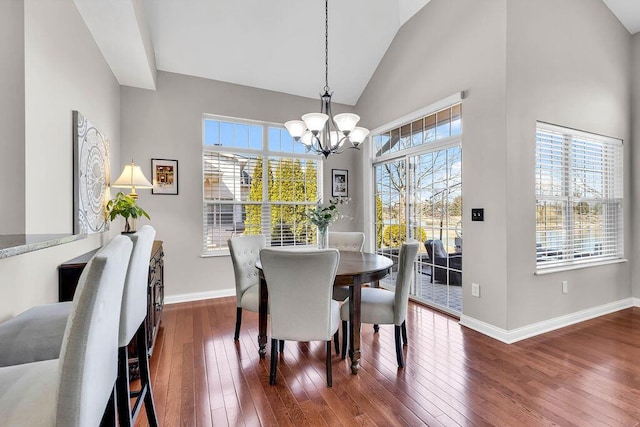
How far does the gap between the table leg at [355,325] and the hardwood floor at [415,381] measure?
3.9 inches

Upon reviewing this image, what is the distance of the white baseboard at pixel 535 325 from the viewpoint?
2848 mm

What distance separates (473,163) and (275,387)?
9.05ft

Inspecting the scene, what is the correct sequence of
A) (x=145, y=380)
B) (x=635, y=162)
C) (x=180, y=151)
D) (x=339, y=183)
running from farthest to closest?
(x=339, y=183) < (x=180, y=151) < (x=635, y=162) < (x=145, y=380)

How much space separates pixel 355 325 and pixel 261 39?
11.8 ft

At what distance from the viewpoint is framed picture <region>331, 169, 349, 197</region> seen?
5.05 meters

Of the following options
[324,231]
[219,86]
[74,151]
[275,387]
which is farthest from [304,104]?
[275,387]

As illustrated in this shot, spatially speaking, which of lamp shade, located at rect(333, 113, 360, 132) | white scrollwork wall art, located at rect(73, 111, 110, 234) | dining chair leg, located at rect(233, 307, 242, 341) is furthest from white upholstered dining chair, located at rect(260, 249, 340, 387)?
white scrollwork wall art, located at rect(73, 111, 110, 234)

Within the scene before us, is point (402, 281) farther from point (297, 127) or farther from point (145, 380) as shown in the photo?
point (145, 380)

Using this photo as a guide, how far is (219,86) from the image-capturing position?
14.0ft

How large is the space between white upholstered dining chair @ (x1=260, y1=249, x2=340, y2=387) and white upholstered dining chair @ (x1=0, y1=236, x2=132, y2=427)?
103 centimetres

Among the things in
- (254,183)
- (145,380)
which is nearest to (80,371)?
(145,380)

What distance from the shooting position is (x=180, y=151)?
407 centimetres

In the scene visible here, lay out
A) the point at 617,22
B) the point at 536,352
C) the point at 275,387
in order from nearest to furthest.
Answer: the point at 275,387 → the point at 536,352 → the point at 617,22

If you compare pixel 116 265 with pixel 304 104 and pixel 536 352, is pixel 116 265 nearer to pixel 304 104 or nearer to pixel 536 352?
pixel 536 352
